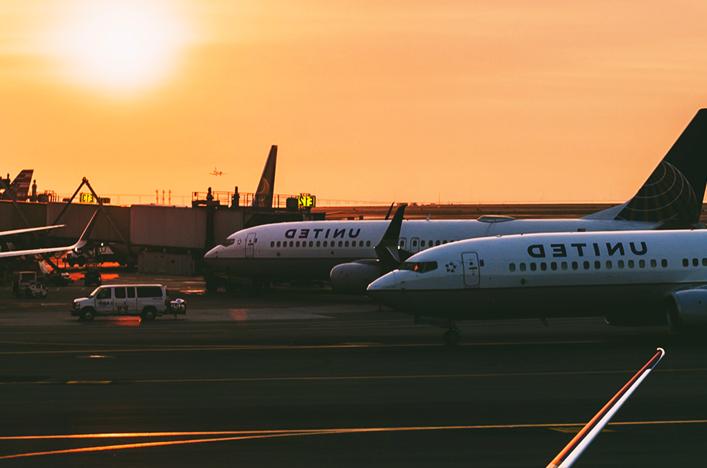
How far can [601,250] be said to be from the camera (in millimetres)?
46844

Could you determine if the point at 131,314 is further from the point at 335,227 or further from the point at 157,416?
the point at 157,416

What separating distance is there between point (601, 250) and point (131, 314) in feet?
88.0

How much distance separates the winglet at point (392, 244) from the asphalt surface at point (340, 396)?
21.6ft

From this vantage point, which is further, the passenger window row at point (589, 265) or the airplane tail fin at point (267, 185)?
the airplane tail fin at point (267, 185)

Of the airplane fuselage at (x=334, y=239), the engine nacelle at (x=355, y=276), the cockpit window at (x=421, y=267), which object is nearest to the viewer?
the cockpit window at (x=421, y=267)

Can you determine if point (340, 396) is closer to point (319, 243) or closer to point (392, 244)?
point (392, 244)

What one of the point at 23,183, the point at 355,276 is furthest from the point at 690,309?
the point at 23,183

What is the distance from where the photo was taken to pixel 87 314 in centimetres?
6162

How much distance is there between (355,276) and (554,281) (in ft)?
83.6

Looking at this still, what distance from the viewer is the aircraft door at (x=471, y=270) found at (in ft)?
149

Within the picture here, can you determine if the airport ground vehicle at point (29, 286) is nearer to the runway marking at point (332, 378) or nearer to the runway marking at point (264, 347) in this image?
the runway marking at point (264, 347)

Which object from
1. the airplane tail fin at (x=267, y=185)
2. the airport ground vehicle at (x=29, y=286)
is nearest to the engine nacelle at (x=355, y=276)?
the airport ground vehicle at (x=29, y=286)

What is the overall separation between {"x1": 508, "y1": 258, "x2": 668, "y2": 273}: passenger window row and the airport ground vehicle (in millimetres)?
46991

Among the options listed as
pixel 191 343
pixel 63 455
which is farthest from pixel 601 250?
pixel 63 455
